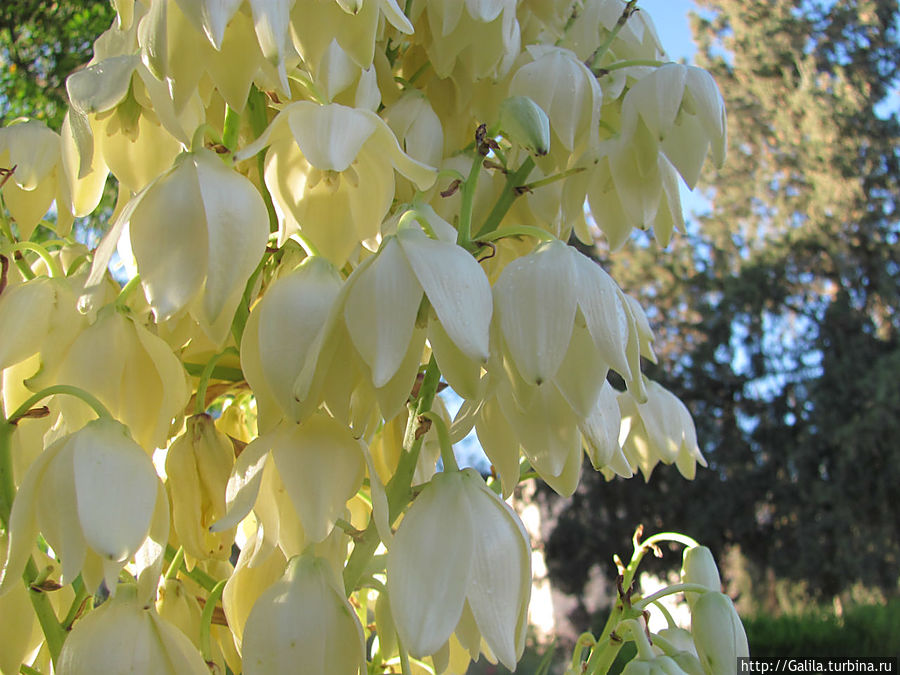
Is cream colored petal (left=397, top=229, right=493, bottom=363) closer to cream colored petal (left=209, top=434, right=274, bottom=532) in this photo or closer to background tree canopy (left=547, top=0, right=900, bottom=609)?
cream colored petal (left=209, top=434, right=274, bottom=532)

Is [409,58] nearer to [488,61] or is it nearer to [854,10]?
[488,61]

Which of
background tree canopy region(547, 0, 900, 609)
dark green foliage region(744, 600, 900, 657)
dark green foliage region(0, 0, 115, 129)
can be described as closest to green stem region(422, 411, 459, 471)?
dark green foliage region(0, 0, 115, 129)

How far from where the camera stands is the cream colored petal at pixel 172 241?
1.22 ft

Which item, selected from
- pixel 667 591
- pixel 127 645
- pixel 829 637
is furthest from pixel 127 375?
pixel 829 637

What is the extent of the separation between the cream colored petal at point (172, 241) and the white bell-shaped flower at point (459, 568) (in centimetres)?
15

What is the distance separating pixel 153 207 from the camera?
39 cm

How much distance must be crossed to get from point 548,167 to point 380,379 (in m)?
0.27

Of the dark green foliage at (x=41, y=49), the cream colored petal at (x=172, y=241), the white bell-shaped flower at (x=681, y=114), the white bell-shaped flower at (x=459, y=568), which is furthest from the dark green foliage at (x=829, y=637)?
the cream colored petal at (x=172, y=241)

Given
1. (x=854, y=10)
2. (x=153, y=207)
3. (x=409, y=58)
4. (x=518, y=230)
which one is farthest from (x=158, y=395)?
(x=854, y=10)

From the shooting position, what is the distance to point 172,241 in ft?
1.26

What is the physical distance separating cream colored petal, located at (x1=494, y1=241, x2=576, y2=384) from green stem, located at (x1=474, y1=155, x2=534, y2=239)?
14 centimetres

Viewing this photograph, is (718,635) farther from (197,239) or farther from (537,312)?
(197,239)

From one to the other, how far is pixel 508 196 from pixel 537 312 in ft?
0.60

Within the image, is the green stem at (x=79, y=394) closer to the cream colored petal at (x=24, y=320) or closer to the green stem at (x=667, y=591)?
the cream colored petal at (x=24, y=320)
